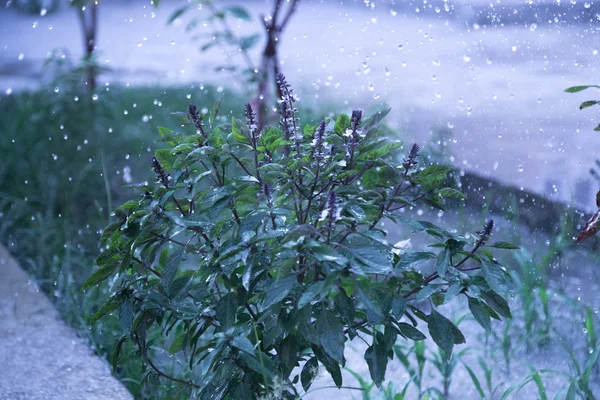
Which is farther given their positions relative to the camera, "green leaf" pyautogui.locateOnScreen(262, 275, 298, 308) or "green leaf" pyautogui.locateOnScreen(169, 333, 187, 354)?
"green leaf" pyautogui.locateOnScreen(169, 333, 187, 354)

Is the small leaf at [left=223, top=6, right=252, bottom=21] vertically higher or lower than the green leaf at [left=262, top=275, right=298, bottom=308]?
lower

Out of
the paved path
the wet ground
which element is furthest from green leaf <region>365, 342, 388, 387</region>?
the wet ground

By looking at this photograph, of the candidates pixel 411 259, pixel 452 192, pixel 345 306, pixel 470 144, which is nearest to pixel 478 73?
pixel 470 144

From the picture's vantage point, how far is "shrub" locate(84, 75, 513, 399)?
1.25 m

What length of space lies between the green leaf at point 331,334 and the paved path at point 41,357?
2.51 feet

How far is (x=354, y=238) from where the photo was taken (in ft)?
4.11

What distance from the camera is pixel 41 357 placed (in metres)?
2.09

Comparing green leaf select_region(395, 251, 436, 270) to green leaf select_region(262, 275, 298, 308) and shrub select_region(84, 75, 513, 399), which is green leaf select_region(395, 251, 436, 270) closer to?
shrub select_region(84, 75, 513, 399)

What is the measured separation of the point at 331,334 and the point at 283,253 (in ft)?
0.49

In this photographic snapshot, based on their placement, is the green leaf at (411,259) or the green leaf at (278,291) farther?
the green leaf at (411,259)

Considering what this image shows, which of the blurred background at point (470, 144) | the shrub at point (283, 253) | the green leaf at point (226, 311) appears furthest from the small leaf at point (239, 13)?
the green leaf at point (226, 311)

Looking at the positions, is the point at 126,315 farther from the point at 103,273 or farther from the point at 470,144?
the point at 470,144

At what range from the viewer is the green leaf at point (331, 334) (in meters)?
1.23

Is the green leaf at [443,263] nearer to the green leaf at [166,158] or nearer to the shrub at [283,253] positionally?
the shrub at [283,253]
